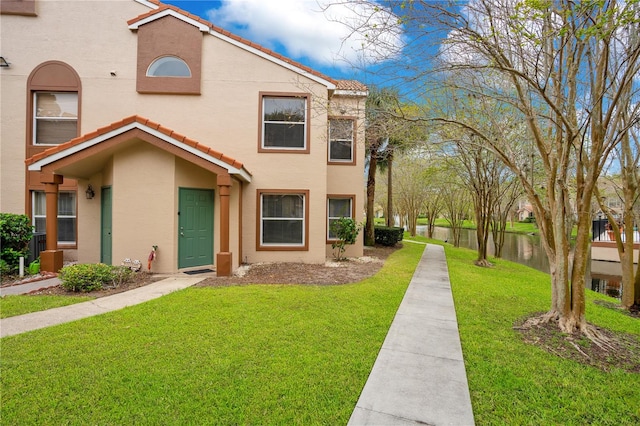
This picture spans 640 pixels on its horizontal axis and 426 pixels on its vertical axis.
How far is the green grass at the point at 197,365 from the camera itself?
2.69 m

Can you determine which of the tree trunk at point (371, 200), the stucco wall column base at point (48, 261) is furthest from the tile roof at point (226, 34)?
the stucco wall column base at point (48, 261)

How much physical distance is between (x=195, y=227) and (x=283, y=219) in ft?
9.01

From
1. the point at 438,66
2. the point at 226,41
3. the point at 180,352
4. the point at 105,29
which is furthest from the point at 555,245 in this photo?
the point at 105,29

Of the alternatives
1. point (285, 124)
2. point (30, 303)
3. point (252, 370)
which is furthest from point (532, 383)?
point (285, 124)

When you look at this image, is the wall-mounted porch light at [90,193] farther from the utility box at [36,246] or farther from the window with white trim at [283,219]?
the window with white trim at [283,219]

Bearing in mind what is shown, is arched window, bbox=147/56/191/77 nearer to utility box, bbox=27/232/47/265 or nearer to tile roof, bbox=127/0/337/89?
tile roof, bbox=127/0/337/89

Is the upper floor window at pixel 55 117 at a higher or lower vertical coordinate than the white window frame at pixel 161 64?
lower

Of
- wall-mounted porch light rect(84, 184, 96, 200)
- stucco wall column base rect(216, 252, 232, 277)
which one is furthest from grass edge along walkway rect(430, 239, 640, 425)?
wall-mounted porch light rect(84, 184, 96, 200)

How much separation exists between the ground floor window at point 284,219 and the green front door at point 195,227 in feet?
5.57

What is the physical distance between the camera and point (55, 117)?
382 inches

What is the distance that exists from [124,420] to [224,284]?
4.62 metres

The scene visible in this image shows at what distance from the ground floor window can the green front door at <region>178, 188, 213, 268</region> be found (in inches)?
66.8

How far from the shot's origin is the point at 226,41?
9625 mm

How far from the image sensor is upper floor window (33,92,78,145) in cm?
966
